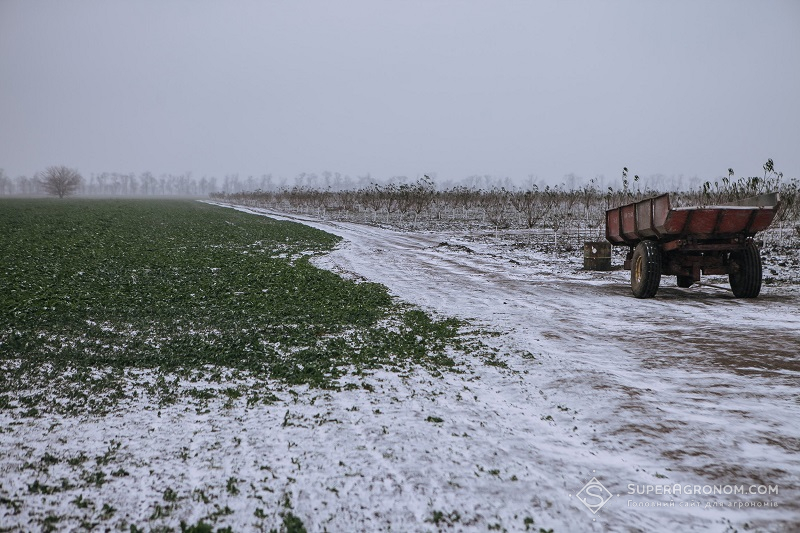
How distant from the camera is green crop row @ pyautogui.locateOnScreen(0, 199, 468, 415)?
17.4 feet

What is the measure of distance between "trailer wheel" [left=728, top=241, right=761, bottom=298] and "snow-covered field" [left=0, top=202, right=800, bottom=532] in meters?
3.10

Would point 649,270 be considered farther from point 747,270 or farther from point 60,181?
point 60,181

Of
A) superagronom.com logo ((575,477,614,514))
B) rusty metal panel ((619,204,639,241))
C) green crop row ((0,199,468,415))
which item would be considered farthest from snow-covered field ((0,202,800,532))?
rusty metal panel ((619,204,639,241))

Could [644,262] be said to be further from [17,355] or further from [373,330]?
[17,355]

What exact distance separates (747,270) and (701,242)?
93cm

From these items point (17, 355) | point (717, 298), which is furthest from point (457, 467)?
point (717, 298)

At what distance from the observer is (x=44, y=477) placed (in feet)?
11.2

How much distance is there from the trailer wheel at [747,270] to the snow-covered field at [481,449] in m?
3.10

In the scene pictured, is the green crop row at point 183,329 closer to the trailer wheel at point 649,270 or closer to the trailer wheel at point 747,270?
the trailer wheel at point 649,270

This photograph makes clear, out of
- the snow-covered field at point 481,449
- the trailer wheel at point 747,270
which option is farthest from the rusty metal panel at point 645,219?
the snow-covered field at point 481,449

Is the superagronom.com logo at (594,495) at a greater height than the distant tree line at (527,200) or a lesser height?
lesser

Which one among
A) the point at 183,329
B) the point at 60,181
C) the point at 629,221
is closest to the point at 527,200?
the point at 629,221

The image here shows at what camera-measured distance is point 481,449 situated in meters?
3.86

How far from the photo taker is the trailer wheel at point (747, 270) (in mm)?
9273
